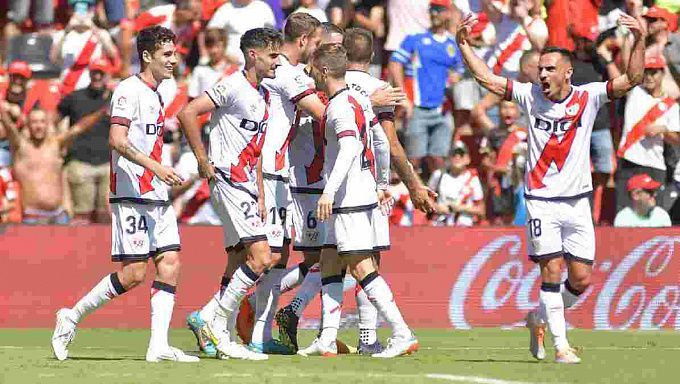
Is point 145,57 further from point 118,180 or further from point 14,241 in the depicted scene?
point 14,241

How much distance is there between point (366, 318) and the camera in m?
12.6

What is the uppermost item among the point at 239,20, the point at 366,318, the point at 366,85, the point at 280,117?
the point at 239,20

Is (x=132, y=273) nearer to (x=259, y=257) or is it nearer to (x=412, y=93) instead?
(x=259, y=257)

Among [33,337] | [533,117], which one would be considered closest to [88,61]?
[33,337]

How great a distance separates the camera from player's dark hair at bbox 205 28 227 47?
58.4 ft

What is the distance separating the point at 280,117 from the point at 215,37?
5.46 meters

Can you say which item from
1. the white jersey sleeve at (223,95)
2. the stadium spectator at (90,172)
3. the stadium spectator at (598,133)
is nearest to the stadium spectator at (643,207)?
the stadium spectator at (598,133)

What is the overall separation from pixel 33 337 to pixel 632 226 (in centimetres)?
650

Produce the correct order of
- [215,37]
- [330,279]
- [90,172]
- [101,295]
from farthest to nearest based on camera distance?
1. [215,37]
2. [90,172]
3. [330,279]
4. [101,295]

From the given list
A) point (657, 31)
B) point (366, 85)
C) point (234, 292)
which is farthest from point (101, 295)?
point (657, 31)

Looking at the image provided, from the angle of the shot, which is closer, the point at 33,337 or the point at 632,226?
the point at 33,337

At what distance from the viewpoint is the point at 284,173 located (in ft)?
41.3

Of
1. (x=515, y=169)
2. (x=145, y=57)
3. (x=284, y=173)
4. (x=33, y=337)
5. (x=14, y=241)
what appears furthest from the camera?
(x=515, y=169)

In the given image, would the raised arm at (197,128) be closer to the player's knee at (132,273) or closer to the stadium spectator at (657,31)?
the player's knee at (132,273)
